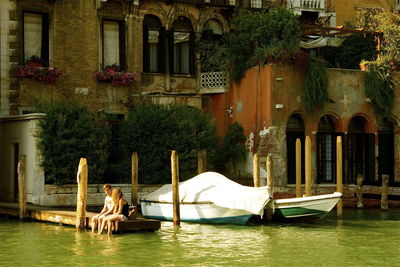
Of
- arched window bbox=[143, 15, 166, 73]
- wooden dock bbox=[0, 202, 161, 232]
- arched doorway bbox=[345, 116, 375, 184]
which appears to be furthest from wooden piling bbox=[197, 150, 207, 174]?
arched doorway bbox=[345, 116, 375, 184]

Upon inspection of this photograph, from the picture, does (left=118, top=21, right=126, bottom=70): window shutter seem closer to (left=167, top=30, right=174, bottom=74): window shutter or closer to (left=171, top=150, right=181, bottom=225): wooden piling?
(left=167, top=30, right=174, bottom=74): window shutter

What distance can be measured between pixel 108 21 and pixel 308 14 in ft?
20.0

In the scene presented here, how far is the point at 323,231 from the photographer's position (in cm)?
1684

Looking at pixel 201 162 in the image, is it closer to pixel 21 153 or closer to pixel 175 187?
pixel 175 187

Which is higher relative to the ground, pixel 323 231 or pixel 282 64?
pixel 282 64

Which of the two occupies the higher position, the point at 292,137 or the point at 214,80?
the point at 214,80

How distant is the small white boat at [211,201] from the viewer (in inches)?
682

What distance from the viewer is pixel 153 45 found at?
23797 mm

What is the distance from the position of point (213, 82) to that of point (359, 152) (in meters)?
4.49

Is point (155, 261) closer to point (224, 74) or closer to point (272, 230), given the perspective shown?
point (272, 230)

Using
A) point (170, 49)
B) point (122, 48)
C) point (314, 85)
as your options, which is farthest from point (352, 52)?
point (122, 48)

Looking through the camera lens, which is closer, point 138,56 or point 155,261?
point 155,261

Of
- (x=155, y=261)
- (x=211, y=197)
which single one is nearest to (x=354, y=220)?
(x=211, y=197)

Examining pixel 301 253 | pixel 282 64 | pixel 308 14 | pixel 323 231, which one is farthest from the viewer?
pixel 308 14
